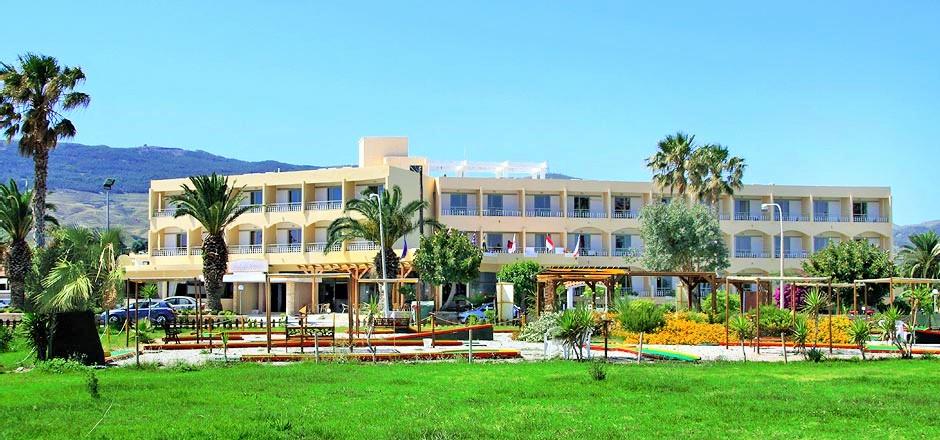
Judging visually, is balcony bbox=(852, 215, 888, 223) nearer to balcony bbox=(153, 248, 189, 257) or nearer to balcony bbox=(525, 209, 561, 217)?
balcony bbox=(525, 209, 561, 217)

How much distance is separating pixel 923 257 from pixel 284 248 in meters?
43.4

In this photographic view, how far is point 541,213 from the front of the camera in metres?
76.8

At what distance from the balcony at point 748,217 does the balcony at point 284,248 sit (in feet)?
107

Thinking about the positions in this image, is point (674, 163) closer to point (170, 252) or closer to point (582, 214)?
point (582, 214)

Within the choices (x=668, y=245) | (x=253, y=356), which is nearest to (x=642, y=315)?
(x=253, y=356)

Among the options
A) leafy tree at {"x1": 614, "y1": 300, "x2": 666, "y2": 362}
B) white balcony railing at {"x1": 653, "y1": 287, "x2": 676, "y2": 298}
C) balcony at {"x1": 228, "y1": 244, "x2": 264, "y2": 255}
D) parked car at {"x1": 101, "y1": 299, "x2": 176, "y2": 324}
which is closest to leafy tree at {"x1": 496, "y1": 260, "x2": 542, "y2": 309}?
white balcony railing at {"x1": 653, "y1": 287, "x2": 676, "y2": 298}

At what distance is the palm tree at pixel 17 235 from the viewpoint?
50375 millimetres

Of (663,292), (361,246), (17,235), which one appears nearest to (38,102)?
(17,235)

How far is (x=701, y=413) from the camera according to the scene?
48.4 feet

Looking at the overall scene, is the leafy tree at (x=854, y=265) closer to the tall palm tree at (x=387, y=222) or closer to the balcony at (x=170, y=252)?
the tall palm tree at (x=387, y=222)

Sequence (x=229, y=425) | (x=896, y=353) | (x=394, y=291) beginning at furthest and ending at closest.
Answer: (x=394, y=291) < (x=896, y=353) < (x=229, y=425)

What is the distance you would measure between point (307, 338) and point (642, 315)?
11.5 m

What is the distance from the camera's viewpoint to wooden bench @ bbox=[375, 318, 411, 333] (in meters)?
38.8

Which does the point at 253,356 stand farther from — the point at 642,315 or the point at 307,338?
the point at 642,315
